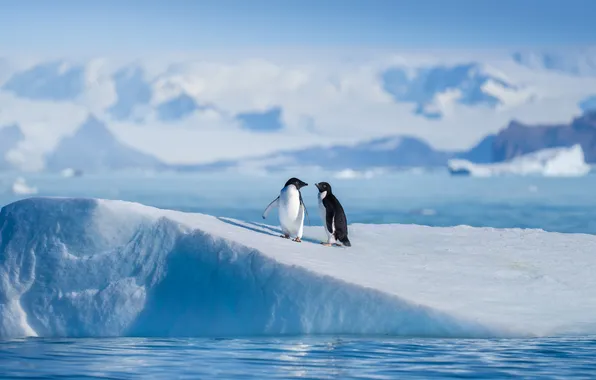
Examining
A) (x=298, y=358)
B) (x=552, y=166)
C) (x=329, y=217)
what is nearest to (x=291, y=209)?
(x=329, y=217)

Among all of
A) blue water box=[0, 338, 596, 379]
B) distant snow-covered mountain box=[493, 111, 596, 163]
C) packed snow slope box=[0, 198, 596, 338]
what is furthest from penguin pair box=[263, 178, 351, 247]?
distant snow-covered mountain box=[493, 111, 596, 163]

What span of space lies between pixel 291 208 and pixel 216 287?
1676 mm

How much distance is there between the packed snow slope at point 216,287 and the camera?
8.32 m

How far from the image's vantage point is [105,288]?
8.68 meters

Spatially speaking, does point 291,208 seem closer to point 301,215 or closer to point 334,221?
point 301,215

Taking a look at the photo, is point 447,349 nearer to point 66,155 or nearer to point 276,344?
point 276,344

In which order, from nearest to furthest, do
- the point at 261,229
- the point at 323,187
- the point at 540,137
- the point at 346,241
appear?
the point at 346,241 → the point at 323,187 → the point at 261,229 → the point at 540,137

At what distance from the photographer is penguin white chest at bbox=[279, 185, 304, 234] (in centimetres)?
995

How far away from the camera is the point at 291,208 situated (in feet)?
32.8

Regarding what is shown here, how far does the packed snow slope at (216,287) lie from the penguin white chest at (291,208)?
1.61ft

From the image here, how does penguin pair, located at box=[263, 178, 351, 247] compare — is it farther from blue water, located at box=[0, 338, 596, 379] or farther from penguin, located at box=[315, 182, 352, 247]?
blue water, located at box=[0, 338, 596, 379]

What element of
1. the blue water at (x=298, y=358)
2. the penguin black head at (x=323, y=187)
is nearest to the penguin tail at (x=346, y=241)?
the penguin black head at (x=323, y=187)

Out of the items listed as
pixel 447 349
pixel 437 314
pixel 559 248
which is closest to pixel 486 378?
pixel 447 349

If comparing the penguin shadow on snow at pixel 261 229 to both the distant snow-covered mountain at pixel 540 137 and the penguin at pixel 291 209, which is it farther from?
the distant snow-covered mountain at pixel 540 137
